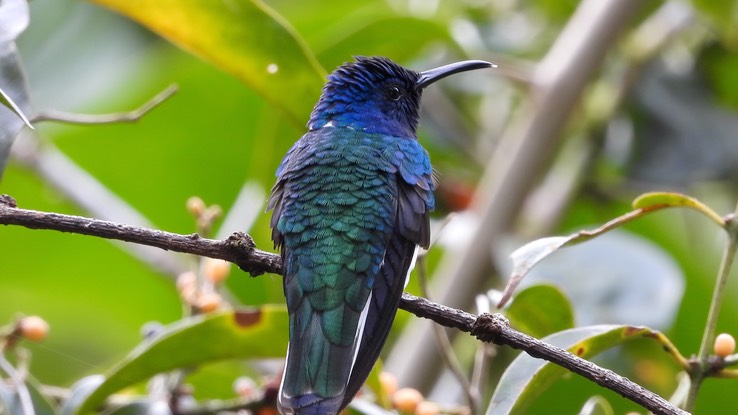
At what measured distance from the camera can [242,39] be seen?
3102mm

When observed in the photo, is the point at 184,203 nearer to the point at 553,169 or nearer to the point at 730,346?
the point at 553,169

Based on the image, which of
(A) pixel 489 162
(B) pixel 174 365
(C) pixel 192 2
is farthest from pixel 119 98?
(B) pixel 174 365

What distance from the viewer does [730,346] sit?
91.4 inches

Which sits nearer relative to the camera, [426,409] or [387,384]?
[426,409]

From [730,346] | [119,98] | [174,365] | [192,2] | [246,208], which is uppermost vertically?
[119,98]

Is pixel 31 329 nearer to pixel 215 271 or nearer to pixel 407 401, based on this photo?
pixel 215 271

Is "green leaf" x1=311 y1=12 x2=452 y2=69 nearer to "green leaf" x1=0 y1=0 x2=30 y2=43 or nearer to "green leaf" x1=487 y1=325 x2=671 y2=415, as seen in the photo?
"green leaf" x1=0 y1=0 x2=30 y2=43

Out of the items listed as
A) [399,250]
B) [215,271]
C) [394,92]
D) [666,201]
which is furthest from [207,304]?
[666,201]

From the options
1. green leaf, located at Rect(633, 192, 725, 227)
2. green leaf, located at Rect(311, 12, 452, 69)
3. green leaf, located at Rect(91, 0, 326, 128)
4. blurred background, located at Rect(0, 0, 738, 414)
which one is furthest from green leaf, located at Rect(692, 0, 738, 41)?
green leaf, located at Rect(633, 192, 725, 227)

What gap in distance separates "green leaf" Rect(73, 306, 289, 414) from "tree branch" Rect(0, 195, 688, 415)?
1.35 ft

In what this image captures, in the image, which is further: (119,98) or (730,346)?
(119,98)

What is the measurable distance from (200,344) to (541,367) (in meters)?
0.91

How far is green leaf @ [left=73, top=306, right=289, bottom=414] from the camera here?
8.67ft

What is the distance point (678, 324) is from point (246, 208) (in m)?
2.29
